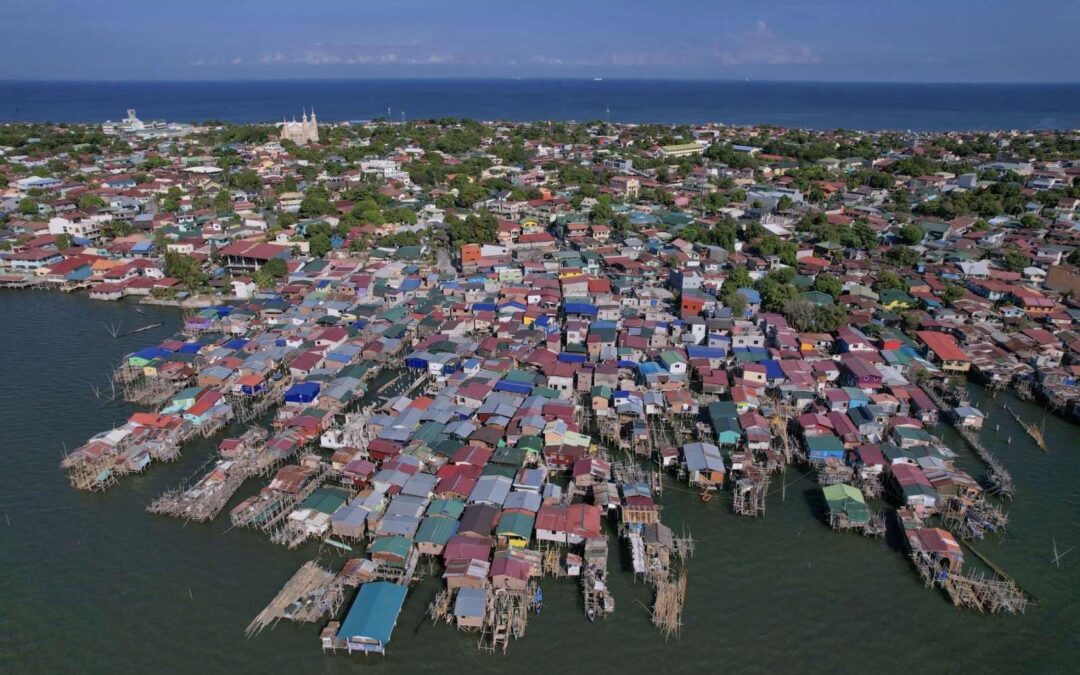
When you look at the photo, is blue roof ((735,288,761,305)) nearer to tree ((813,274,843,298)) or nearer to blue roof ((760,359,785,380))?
tree ((813,274,843,298))

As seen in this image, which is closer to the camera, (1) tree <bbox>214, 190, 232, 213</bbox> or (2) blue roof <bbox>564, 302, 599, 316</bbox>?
(2) blue roof <bbox>564, 302, 599, 316</bbox>

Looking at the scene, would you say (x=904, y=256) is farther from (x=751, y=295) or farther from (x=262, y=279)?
(x=262, y=279)

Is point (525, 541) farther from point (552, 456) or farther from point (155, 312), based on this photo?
point (155, 312)

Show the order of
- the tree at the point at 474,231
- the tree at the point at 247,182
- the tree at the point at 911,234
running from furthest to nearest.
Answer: the tree at the point at 247,182 → the tree at the point at 474,231 → the tree at the point at 911,234

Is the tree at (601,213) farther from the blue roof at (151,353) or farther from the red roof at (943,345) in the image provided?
the blue roof at (151,353)

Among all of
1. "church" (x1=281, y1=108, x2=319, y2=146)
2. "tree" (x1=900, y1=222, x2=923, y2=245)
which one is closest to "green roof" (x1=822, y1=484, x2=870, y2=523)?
"tree" (x1=900, y1=222, x2=923, y2=245)

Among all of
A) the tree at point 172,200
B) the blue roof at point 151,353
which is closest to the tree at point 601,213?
the blue roof at point 151,353

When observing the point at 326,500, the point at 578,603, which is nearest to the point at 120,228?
the point at 326,500
